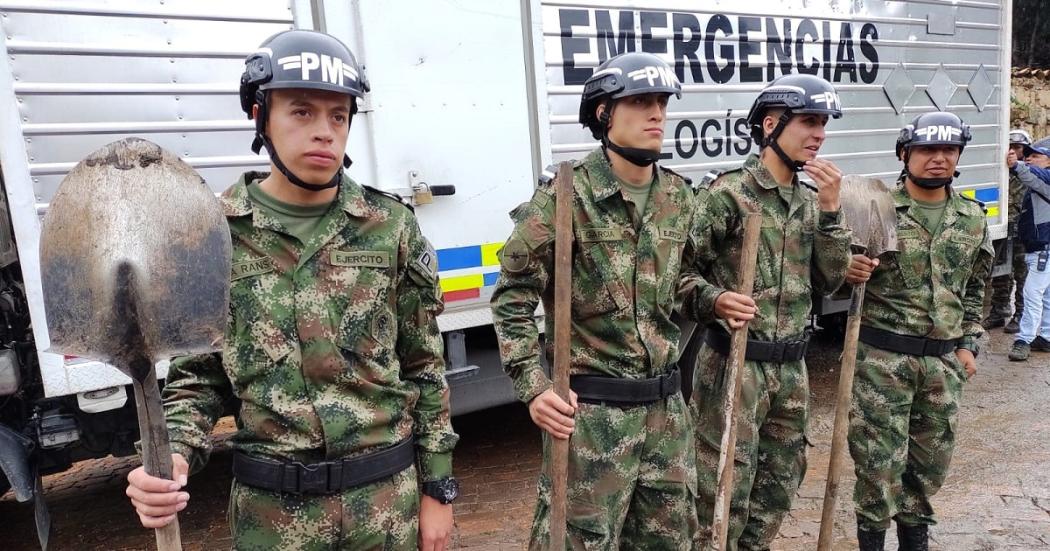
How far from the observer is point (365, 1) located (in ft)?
11.9

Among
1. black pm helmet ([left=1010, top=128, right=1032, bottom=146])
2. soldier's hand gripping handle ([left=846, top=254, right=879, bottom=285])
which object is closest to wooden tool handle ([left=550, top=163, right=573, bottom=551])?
soldier's hand gripping handle ([left=846, top=254, right=879, bottom=285])

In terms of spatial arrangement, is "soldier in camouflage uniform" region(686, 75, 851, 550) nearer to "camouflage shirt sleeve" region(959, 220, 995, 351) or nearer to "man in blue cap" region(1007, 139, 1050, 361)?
"camouflage shirt sleeve" region(959, 220, 995, 351)

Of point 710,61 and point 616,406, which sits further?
point 710,61

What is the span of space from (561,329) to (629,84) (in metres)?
0.90

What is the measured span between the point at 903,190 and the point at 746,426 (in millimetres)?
1582

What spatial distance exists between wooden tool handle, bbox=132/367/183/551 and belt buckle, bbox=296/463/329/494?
353 millimetres

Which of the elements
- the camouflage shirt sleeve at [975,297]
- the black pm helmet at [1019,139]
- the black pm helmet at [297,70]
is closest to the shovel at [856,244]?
the camouflage shirt sleeve at [975,297]

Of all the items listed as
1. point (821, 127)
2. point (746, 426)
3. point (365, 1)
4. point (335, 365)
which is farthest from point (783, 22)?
point (335, 365)

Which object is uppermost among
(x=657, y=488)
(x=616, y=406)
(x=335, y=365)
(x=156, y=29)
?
(x=156, y=29)

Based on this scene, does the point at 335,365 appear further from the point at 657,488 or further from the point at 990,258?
the point at 990,258

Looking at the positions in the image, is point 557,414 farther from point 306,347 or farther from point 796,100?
point 796,100

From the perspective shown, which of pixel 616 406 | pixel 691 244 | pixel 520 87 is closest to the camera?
pixel 616 406

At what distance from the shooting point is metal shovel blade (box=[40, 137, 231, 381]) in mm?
1425

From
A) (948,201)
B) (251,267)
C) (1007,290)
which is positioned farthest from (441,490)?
(1007,290)
